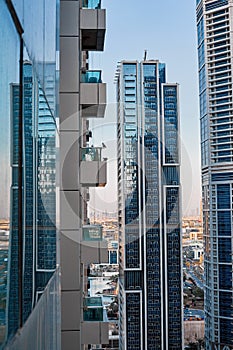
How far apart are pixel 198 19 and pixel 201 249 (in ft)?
8.37

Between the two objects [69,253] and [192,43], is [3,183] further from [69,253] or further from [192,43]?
[192,43]

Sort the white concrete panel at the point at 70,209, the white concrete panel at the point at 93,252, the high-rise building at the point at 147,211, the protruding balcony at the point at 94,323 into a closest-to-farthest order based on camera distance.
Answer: the white concrete panel at the point at 70,209, the white concrete panel at the point at 93,252, the protruding balcony at the point at 94,323, the high-rise building at the point at 147,211

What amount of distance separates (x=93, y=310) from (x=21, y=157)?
2.25 metres

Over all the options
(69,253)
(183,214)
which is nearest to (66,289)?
(69,253)

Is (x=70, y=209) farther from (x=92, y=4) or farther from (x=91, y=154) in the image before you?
(x=92, y=4)

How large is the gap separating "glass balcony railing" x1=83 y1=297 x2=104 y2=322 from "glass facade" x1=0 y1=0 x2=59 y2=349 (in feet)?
6.38

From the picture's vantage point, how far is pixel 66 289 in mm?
2254

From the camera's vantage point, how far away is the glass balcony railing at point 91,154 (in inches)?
95.0

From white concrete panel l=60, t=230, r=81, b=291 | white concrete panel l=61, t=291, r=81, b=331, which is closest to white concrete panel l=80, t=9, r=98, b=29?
white concrete panel l=60, t=230, r=81, b=291

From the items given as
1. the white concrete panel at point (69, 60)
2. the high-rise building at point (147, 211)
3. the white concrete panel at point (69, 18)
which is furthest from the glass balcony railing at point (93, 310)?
the high-rise building at point (147, 211)

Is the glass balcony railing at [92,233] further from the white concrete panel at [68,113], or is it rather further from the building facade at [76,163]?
the white concrete panel at [68,113]

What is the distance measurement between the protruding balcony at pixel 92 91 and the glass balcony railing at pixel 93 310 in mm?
1098

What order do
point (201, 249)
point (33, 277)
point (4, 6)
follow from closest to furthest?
1. point (4, 6)
2. point (33, 277)
3. point (201, 249)

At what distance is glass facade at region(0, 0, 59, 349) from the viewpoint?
43 cm
